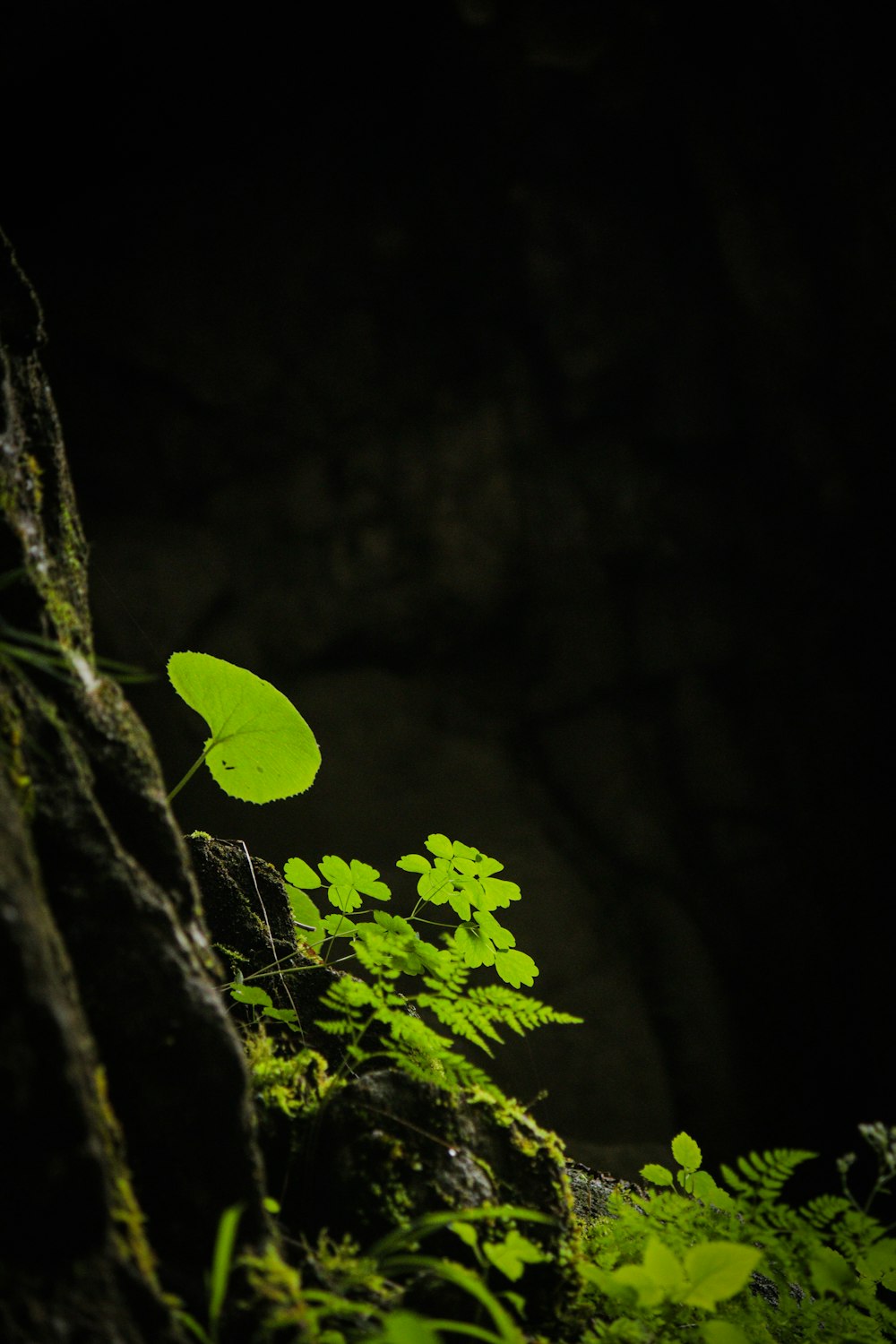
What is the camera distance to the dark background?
6.03 meters

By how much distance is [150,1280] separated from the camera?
706mm

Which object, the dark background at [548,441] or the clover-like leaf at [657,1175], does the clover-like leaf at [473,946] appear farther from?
the dark background at [548,441]

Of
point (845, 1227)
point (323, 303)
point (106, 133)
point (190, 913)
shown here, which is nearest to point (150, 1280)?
point (190, 913)

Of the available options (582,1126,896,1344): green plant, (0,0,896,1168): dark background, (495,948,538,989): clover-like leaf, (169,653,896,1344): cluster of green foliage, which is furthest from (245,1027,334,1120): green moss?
(0,0,896,1168): dark background

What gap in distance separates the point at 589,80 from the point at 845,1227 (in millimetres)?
7407

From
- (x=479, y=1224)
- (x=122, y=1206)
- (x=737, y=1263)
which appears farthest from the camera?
(x=479, y=1224)

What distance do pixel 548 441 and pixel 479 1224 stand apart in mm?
6061

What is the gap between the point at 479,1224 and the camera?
101 cm

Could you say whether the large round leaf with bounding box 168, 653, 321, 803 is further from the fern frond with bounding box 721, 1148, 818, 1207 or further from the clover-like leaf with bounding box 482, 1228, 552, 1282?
the fern frond with bounding box 721, 1148, 818, 1207

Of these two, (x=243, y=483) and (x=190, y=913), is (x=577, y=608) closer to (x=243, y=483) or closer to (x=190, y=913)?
(x=243, y=483)

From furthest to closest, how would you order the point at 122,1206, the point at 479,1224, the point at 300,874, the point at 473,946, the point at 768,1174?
the point at 300,874 < the point at 473,946 < the point at 768,1174 < the point at 479,1224 < the point at 122,1206

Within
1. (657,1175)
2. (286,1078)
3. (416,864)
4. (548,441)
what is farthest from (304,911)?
(548,441)

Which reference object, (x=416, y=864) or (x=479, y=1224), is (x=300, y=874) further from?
(x=479, y=1224)

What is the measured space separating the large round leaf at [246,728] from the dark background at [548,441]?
4.62m
